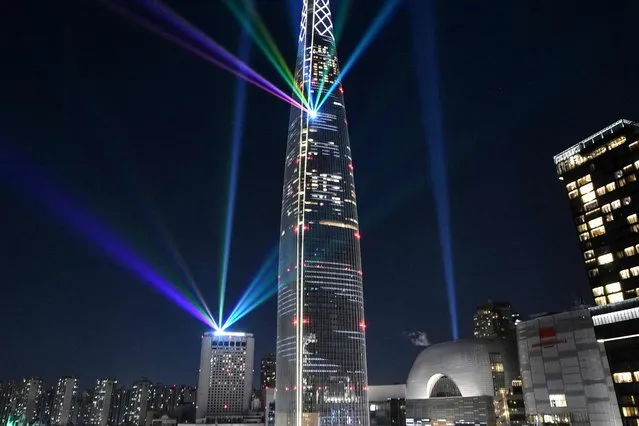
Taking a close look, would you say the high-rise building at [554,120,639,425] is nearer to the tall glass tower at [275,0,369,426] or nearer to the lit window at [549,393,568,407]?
the lit window at [549,393,568,407]

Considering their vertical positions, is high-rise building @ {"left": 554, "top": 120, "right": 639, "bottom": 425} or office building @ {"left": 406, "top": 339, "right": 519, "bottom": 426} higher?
high-rise building @ {"left": 554, "top": 120, "right": 639, "bottom": 425}

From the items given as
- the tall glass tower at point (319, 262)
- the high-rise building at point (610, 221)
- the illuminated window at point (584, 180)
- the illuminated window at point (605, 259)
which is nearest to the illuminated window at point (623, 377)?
the high-rise building at point (610, 221)

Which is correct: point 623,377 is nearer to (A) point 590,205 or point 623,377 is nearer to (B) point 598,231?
(B) point 598,231

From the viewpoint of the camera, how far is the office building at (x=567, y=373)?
81.2 m

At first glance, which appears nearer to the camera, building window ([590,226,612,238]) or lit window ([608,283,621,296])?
lit window ([608,283,621,296])

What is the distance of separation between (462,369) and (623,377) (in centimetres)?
7015

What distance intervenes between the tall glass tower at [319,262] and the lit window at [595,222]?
69409 millimetres

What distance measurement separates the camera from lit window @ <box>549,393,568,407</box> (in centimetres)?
8509

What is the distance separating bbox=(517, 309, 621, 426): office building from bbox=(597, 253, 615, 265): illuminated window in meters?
22.9

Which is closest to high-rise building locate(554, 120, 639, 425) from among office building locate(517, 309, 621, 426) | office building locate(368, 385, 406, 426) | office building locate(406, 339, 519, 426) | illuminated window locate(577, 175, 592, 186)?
illuminated window locate(577, 175, 592, 186)

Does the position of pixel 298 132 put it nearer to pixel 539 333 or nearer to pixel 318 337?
pixel 318 337

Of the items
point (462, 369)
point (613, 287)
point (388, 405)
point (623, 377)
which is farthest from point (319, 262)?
point (623, 377)

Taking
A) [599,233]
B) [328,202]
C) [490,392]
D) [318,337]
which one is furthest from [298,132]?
[490,392]

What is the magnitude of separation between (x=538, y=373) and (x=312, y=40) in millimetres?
123365
